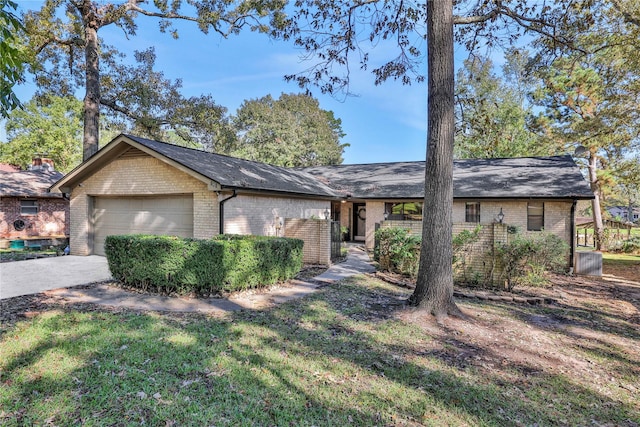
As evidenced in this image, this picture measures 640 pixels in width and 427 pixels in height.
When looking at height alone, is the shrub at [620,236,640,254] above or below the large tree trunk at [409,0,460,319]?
below

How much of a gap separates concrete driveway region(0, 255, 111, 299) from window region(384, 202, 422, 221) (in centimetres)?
1198

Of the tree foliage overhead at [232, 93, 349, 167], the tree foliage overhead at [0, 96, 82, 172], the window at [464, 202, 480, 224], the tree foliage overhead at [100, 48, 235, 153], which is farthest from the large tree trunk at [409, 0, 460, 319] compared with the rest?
the tree foliage overhead at [0, 96, 82, 172]

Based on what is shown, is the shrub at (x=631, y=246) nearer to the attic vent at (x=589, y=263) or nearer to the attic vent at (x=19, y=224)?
the attic vent at (x=589, y=263)

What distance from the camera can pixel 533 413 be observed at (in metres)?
3.46

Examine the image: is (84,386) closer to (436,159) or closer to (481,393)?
(481,393)

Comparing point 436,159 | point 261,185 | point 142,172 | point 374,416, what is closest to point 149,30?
point 142,172

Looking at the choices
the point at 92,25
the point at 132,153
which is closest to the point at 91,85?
the point at 92,25

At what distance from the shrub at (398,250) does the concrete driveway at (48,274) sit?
7979 mm

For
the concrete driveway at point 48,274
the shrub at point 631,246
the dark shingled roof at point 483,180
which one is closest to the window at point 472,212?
the dark shingled roof at point 483,180

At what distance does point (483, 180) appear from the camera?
1575 centimetres

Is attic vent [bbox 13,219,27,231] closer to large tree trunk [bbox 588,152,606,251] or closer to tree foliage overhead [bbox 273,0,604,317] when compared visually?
tree foliage overhead [bbox 273,0,604,317]

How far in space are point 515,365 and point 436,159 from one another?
12.0 feet

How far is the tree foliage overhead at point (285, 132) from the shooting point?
32.8 m

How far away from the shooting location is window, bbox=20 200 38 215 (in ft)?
62.8
